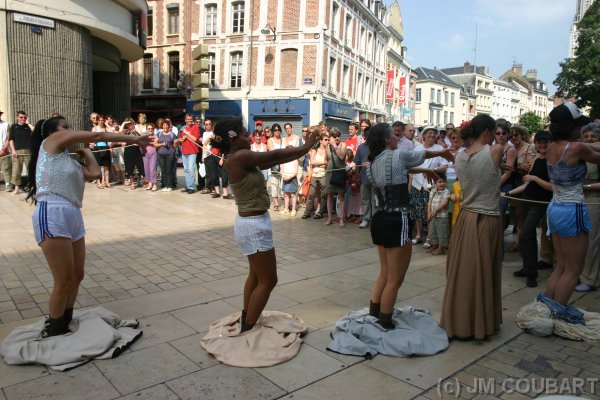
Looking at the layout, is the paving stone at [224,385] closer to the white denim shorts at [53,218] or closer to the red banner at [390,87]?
the white denim shorts at [53,218]

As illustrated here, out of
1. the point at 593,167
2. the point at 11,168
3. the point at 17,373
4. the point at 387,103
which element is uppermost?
the point at 387,103

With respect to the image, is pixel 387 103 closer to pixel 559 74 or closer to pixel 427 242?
pixel 559 74

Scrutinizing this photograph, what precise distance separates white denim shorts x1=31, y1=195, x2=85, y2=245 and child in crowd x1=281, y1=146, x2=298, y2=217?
654 centimetres

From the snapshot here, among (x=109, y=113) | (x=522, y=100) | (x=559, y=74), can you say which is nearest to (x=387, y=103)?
(x=559, y=74)

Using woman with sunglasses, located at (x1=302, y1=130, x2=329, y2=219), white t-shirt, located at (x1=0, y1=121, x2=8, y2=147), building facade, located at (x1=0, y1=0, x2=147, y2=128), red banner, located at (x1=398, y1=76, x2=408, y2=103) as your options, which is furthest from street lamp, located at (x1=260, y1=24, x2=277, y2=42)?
red banner, located at (x1=398, y1=76, x2=408, y2=103)

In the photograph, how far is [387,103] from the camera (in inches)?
1795

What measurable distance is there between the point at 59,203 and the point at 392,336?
291cm

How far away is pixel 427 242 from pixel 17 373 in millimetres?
6054

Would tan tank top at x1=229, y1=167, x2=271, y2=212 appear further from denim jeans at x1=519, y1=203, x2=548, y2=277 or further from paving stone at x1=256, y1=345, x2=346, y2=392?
denim jeans at x1=519, y1=203, x2=548, y2=277

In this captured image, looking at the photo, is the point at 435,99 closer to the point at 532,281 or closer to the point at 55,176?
the point at 532,281

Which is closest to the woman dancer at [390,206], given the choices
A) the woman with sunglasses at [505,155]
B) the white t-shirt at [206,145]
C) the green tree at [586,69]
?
the woman with sunglasses at [505,155]

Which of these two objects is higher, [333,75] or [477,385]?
[333,75]

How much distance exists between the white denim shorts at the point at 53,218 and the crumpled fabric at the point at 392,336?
231 centimetres

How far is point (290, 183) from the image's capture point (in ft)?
34.4
